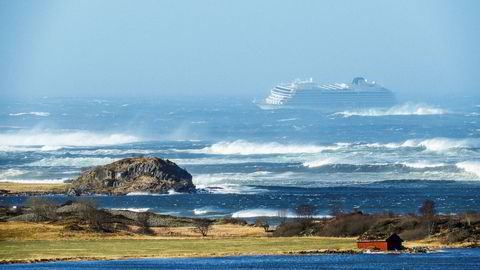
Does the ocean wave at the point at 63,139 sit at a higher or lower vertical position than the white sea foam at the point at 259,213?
higher

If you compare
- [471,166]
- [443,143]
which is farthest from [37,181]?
[443,143]

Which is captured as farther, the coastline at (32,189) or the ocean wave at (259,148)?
the ocean wave at (259,148)

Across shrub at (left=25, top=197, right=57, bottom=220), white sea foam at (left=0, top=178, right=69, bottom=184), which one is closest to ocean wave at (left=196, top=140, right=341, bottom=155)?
white sea foam at (left=0, top=178, right=69, bottom=184)

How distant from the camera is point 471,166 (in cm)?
10912

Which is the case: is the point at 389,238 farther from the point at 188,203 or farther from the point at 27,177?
the point at 27,177

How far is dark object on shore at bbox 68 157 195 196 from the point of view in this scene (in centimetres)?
9769

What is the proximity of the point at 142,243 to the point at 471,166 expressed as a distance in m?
43.6

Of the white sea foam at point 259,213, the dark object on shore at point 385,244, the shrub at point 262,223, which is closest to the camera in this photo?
the dark object on shore at point 385,244

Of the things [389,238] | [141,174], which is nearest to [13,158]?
[141,174]

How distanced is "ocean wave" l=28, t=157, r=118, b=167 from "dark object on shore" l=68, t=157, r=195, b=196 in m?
18.9

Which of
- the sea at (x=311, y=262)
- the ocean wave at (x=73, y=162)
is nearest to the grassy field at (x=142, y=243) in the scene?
the sea at (x=311, y=262)

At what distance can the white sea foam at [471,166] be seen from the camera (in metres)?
106

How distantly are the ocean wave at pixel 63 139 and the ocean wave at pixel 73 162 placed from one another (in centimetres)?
2140

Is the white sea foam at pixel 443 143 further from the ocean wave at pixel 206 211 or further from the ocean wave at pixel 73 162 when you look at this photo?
the ocean wave at pixel 206 211
